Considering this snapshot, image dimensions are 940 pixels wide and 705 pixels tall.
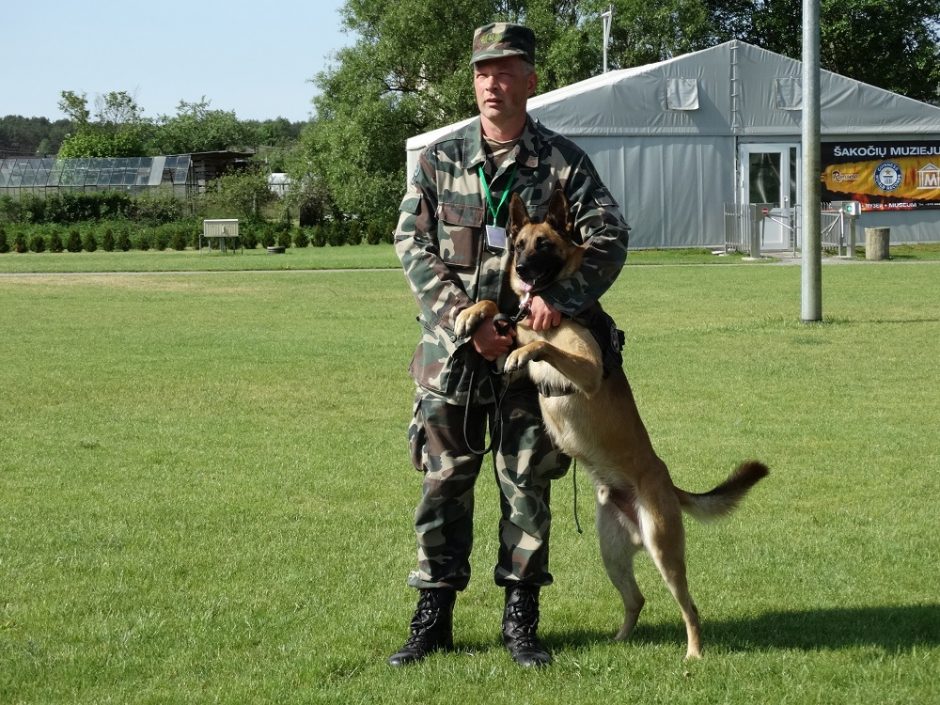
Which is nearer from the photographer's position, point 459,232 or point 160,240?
point 459,232

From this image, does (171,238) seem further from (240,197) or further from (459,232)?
(459,232)

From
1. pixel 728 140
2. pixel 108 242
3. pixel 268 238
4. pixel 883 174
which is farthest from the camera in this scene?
pixel 108 242

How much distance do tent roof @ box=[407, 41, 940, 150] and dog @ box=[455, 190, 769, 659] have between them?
2716cm

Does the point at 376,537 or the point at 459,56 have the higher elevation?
the point at 459,56

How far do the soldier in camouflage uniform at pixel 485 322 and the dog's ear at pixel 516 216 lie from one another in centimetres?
10

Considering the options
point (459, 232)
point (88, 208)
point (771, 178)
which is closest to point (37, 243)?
point (88, 208)

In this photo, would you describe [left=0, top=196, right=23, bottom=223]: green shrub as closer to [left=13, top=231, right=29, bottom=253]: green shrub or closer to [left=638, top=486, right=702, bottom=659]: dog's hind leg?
[left=13, top=231, right=29, bottom=253]: green shrub

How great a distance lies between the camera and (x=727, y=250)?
105 feet

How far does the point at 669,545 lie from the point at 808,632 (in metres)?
0.82

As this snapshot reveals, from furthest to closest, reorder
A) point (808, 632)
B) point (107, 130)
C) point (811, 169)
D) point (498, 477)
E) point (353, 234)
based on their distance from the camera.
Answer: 1. point (107, 130)
2. point (353, 234)
3. point (811, 169)
4. point (808, 632)
5. point (498, 477)

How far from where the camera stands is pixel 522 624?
4.45 metres

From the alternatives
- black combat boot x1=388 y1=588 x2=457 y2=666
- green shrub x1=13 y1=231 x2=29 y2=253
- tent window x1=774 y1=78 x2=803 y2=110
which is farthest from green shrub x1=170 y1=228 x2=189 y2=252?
black combat boot x1=388 y1=588 x2=457 y2=666

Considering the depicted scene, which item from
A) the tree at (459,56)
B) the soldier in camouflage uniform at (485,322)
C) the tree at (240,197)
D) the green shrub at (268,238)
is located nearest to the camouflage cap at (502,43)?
the soldier in camouflage uniform at (485,322)

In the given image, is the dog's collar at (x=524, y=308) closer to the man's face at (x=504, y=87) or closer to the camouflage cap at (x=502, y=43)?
the man's face at (x=504, y=87)
